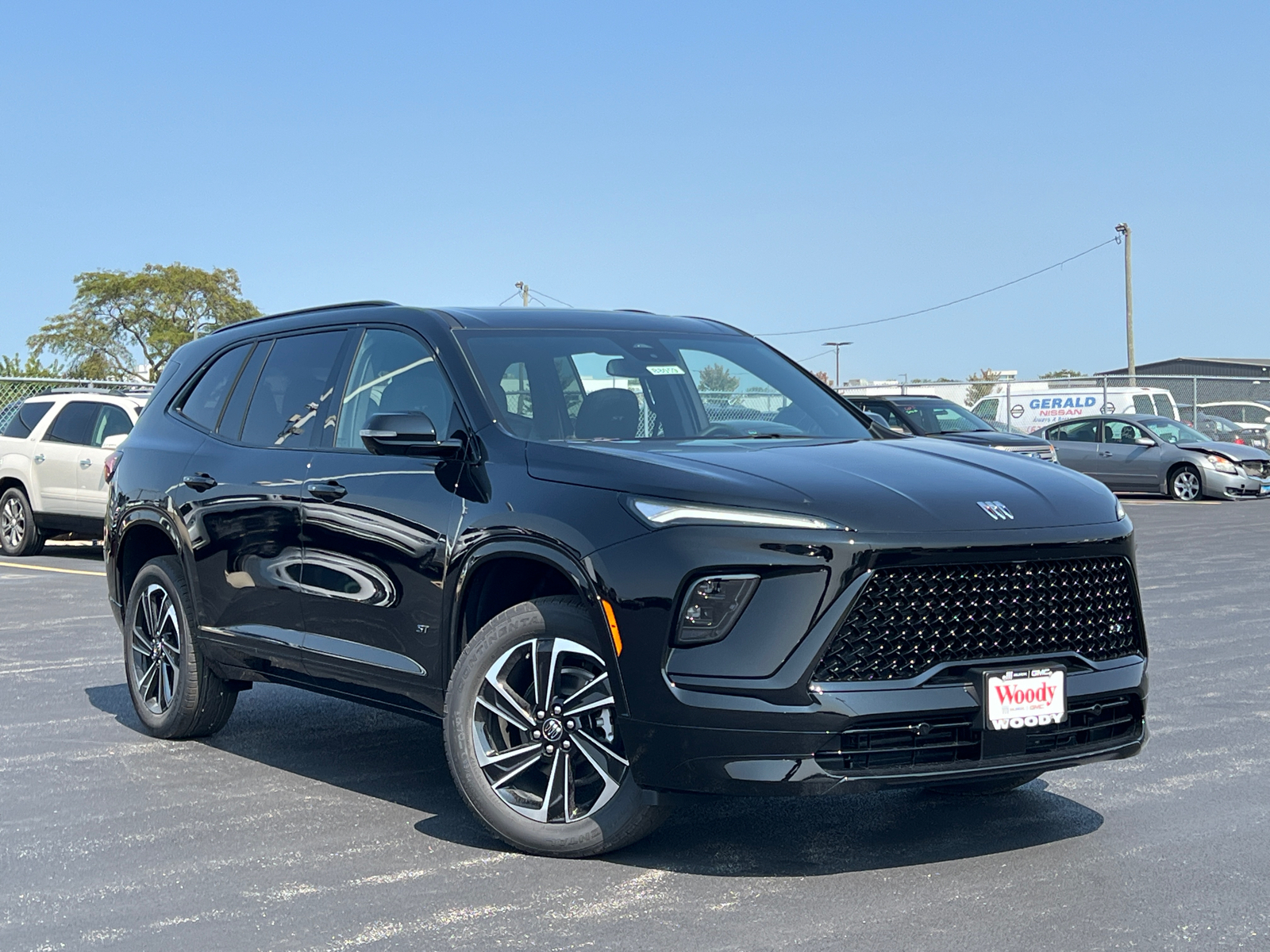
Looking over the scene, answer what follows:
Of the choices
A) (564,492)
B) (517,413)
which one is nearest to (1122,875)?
(564,492)

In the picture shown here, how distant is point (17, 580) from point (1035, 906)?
12.6 metres

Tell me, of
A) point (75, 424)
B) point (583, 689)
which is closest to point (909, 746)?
point (583, 689)

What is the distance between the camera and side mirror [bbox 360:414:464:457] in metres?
5.43

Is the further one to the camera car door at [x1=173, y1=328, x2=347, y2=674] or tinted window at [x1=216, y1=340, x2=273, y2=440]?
tinted window at [x1=216, y1=340, x2=273, y2=440]

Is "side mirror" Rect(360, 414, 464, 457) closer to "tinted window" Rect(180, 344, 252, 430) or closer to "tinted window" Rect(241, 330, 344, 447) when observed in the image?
"tinted window" Rect(241, 330, 344, 447)

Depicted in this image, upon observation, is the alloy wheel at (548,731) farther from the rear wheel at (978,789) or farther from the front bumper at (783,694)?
the rear wheel at (978,789)

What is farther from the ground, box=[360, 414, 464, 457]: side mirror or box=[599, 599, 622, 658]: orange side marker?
box=[360, 414, 464, 457]: side mirror

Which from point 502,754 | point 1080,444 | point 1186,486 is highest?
point 1080,444

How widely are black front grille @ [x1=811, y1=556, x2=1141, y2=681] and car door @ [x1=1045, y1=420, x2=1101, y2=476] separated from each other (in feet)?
72.5

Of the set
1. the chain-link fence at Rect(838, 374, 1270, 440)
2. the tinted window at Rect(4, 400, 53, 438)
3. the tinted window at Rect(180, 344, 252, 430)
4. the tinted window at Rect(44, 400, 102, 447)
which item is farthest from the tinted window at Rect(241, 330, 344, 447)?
the chain-link fence at Rect(838, 374, 1270, 440)

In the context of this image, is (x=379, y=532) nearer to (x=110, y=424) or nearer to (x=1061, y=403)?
(x=110, y=424)

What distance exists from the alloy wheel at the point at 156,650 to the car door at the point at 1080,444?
2109 cm

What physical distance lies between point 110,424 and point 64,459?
65 centimetres

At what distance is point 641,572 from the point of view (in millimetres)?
4676
